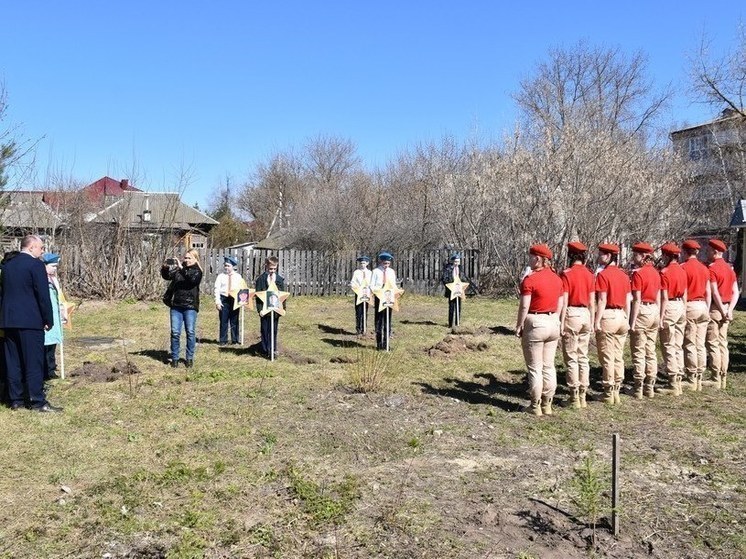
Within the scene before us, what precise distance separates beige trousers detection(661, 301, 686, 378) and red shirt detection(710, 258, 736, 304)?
796 millimetres

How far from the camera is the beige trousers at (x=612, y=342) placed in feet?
25.1

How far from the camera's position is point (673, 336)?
8.48 metres

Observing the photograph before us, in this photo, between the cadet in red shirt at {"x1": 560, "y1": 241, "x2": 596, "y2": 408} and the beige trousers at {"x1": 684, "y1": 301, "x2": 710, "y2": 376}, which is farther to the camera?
the beige trousers at {"x1": 684, "y1": 301, "x2": 710, "y2": 376}

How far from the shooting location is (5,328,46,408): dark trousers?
7.00 meters

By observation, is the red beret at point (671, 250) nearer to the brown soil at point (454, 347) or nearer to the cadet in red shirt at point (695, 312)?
the cadet in red shirt at point (695, 312)

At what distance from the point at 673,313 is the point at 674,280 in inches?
16.9

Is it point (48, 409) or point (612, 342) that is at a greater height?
point (612, 342)

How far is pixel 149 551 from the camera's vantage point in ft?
13.1

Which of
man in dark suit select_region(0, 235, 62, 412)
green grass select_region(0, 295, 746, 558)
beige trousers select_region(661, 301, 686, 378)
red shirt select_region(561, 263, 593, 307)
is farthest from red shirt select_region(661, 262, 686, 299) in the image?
man in dark suit select_region(0, 235, 62, 412)

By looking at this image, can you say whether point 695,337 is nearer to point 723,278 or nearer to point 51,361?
point 723,278

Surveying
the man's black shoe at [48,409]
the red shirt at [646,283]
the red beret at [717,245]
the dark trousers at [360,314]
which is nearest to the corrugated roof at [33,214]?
the dark trousers at [360,314]

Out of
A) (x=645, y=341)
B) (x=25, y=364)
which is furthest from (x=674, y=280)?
(x=25, y=364)

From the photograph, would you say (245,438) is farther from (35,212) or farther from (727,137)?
(727,137)

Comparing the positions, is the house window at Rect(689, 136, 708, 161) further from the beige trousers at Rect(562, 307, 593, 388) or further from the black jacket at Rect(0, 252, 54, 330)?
the black jacket at Rect(0, 252, 54, 330)
